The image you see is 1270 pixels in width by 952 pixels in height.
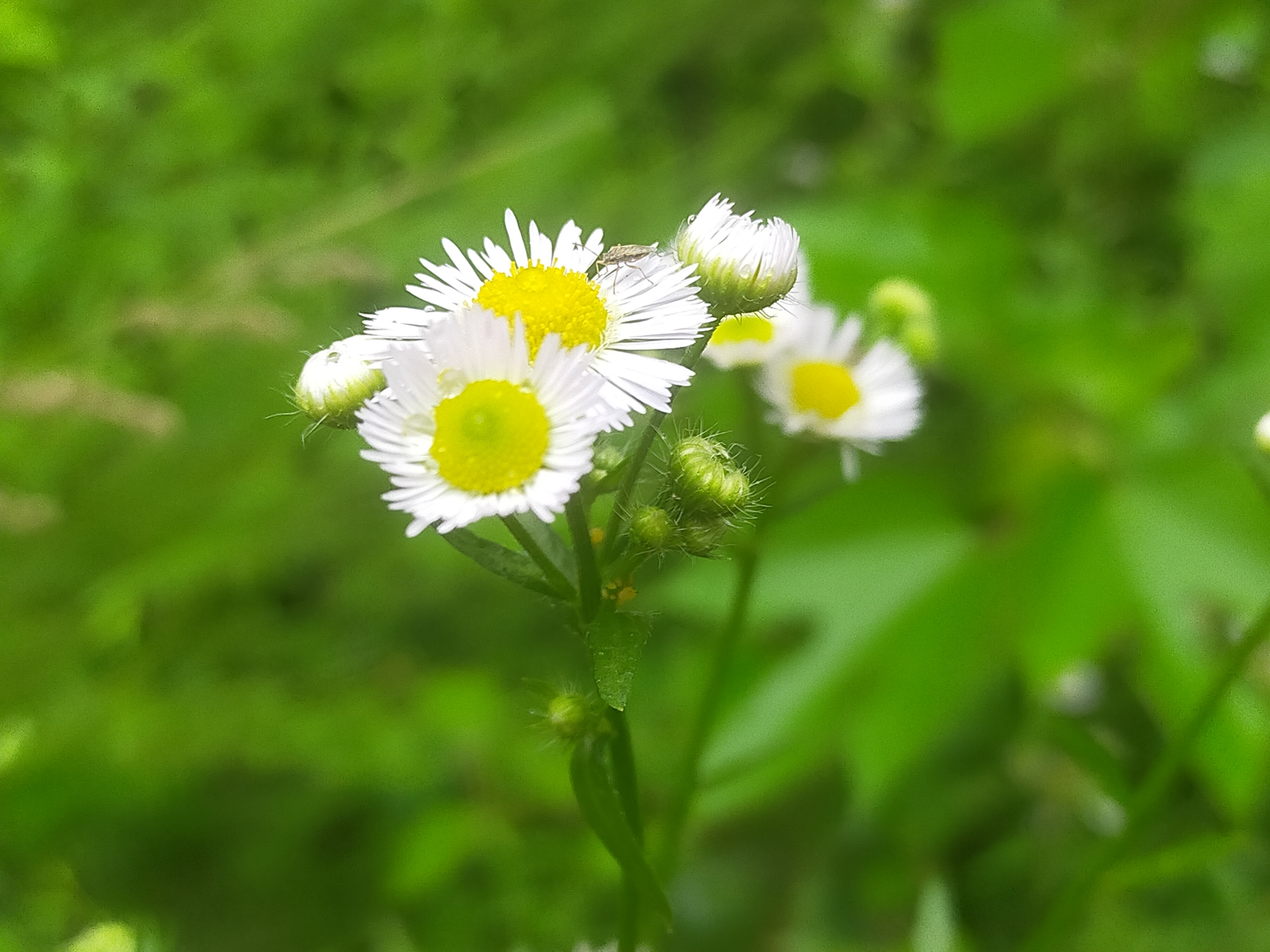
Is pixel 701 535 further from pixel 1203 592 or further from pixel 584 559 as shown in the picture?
pixel 1203 592

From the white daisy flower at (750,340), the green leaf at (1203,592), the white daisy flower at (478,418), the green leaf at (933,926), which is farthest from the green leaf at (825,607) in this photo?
the white daisy flower at (478,418)

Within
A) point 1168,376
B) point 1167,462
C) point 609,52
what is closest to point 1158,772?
point 1167,462

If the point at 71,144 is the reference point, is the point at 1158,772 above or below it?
below

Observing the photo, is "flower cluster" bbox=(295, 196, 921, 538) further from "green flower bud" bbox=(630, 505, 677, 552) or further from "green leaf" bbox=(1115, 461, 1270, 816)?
"green leaf" bbox=(1115, 461, 1270, 816)

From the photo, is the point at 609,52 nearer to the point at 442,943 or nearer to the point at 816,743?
the point at 816,743

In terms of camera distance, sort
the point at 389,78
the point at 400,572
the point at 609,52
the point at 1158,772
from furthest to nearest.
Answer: the point at 609,52 < the point at 400,572 < the point at 389,78 < the point at 1158,772
